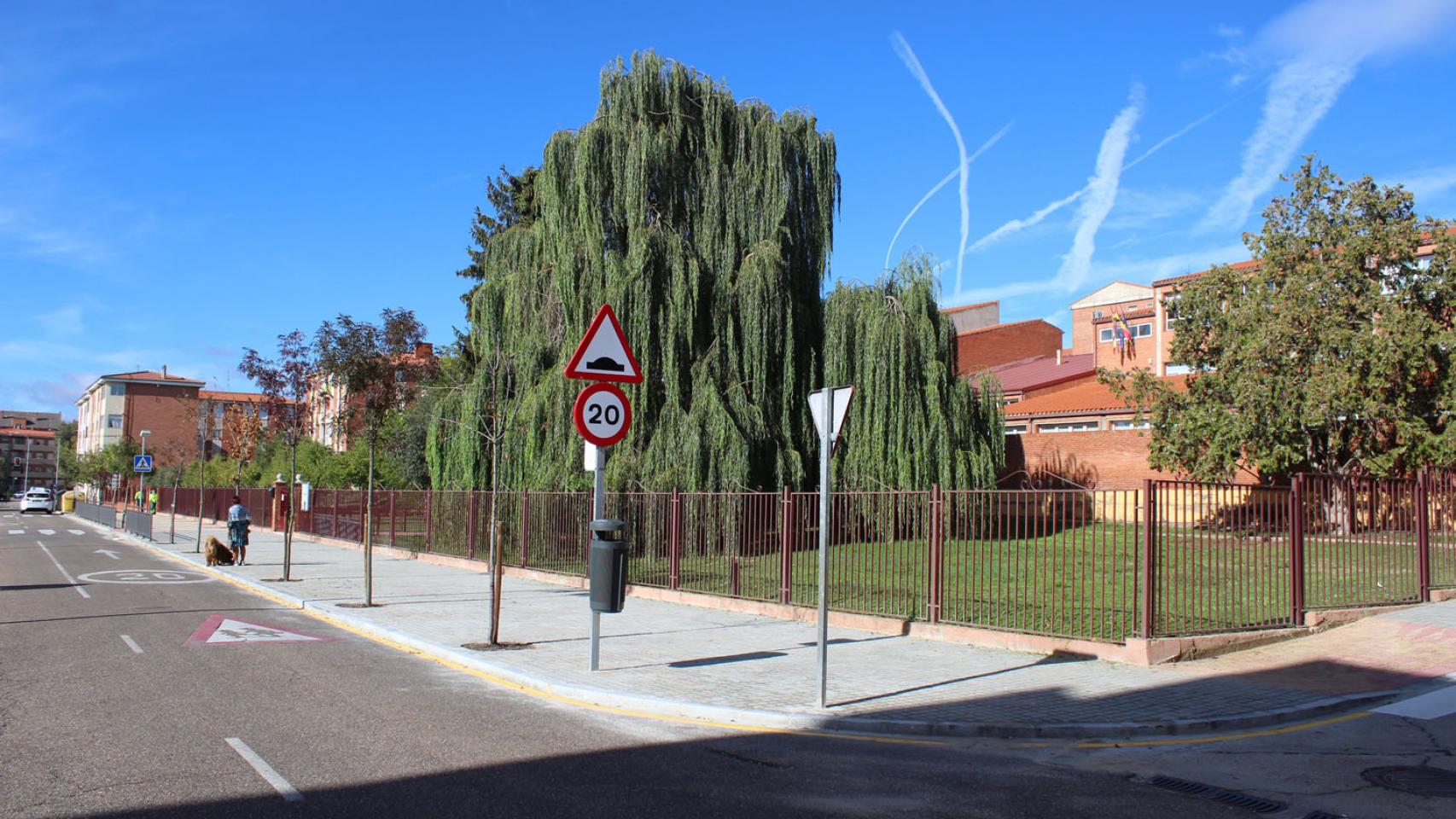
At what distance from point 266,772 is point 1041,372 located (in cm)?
4223

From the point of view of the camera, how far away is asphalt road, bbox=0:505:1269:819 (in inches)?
219

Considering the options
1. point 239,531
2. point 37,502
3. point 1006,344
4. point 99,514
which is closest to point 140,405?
point 37,502

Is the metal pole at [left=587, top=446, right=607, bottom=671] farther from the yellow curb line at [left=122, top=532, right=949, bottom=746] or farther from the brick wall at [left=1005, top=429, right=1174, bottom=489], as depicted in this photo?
the brick wall at [left=1005, top=429, right=1174, bottom=489]

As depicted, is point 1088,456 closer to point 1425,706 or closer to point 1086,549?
point 1086,549

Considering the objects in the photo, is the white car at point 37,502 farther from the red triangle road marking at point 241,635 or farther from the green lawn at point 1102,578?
the green lawn at point 1102,578

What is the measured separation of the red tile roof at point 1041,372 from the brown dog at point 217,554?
80.8 feet

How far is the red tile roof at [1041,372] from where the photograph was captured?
132 feet

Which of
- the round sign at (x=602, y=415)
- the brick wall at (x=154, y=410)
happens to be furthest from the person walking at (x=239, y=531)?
the brick wall at (x=154, y=410)

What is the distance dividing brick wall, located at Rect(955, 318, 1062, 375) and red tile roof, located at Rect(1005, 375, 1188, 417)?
37.2ft

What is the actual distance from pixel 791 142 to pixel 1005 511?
49.2 feet

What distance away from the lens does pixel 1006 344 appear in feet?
179

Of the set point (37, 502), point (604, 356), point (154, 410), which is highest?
point (154, 410)

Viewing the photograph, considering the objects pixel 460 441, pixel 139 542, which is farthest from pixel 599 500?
pixel 139 542

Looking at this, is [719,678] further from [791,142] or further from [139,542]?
[139,542]
